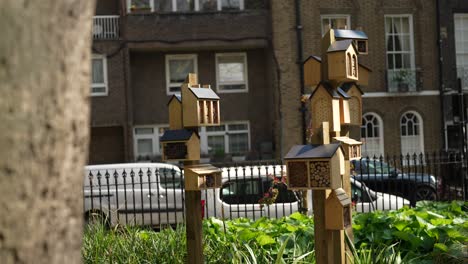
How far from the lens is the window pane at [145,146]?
25938 millimetres

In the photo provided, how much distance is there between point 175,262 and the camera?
598cm

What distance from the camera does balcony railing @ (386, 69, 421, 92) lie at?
84.3 feet

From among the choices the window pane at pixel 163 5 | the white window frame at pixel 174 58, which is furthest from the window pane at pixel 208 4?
the white window frame at pixel 174 58

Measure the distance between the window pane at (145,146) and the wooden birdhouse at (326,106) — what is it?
21279 mm

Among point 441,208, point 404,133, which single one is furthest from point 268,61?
point 441,208

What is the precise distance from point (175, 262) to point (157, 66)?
20.3 meters

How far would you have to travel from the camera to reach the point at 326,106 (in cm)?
491

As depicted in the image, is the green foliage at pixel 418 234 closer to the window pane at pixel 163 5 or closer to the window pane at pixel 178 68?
the window pane at pixel 163 5

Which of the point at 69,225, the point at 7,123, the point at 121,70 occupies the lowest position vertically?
the point at 69,225

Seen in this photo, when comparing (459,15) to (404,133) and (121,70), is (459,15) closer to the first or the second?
(404,133)

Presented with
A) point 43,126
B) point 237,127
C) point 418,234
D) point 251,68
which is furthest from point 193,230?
point 251,68

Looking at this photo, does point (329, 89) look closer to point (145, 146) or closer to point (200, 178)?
point (200, 178)

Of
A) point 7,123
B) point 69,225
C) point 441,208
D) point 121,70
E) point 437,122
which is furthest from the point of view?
point 437,122

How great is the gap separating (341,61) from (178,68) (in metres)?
21.5
